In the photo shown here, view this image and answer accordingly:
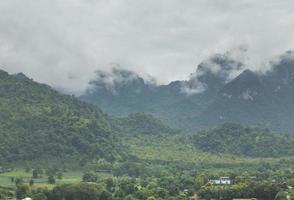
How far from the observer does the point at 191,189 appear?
3201 inches

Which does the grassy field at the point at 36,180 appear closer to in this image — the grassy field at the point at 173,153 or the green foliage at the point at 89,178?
the green foliage at the point at 89,178

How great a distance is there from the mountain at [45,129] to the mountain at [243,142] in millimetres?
23201

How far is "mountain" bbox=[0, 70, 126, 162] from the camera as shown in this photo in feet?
384

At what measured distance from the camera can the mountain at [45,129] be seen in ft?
384

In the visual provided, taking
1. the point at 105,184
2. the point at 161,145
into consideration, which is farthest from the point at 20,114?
the point at 105,184

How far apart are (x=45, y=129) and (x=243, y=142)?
4904 centimetres

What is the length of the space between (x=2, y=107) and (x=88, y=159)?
2448 centimetres

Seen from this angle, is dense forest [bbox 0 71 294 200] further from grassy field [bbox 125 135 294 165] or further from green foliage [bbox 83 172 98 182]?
grassy field [bbox 125 135 294 165]

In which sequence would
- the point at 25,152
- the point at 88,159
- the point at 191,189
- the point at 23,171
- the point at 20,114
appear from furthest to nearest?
the point at 20,114, the point at 88,159, the point at 25,152, the point at 23,171, the point at 191,189

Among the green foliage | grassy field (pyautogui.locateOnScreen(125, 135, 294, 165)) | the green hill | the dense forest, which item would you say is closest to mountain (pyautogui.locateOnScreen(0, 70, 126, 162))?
the dense forest

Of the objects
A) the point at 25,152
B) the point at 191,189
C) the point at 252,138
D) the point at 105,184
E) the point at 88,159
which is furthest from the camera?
the point at 252,138

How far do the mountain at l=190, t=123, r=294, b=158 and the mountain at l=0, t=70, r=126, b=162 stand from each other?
913 inches

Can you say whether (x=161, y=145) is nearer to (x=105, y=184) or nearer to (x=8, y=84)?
(x=8, y=84)

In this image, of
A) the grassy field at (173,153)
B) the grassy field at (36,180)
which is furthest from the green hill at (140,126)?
the grassy field at (36,180)
